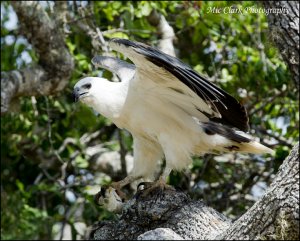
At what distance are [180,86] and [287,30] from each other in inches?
32.5

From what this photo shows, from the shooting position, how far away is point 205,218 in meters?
3.95

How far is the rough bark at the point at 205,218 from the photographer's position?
2973 millimetres

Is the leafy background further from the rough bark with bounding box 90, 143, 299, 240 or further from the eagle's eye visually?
the rough bark with bounding box 90, 143, 299, 240

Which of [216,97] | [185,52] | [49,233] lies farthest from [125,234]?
[185,52]

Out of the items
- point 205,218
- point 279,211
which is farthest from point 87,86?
point 279,211

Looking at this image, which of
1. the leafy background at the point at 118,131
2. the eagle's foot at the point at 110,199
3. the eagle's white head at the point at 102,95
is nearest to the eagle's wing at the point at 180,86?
the eagle's white head at the point at 102,95

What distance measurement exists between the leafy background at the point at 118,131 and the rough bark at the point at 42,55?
0.21 m

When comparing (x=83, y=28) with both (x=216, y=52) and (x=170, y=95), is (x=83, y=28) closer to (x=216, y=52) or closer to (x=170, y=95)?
(x=216, y=52)

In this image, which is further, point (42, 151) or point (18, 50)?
point (42, 151)

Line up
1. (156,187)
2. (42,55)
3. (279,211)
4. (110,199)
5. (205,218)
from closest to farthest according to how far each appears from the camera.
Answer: (279,211)
(205,218)
(156,187)
(110,199)
(42,55)

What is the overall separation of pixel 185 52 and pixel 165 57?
12.5 feet

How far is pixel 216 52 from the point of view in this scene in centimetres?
742

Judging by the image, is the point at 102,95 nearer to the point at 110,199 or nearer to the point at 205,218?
the point at 110,199

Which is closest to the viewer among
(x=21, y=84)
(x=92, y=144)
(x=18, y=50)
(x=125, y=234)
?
(x=125, y=234)
